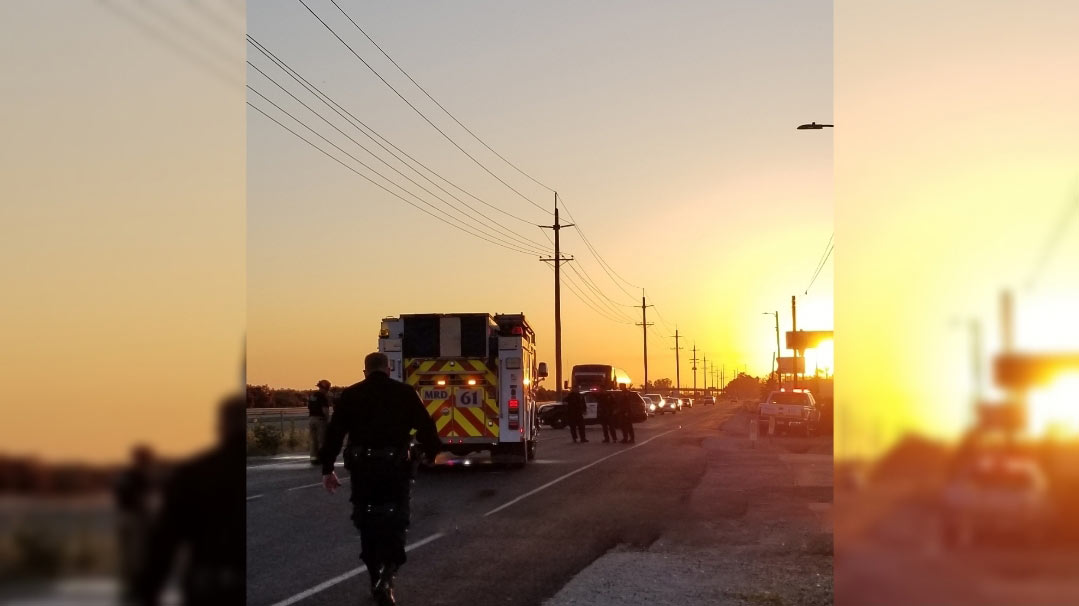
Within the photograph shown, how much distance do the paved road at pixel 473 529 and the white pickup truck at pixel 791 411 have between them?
52.4ft

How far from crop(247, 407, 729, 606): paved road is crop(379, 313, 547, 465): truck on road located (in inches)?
39.2

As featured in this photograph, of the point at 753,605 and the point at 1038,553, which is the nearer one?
the point at 1038,553

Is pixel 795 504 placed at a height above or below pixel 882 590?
below

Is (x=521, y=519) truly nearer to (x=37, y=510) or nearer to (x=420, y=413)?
(x=420, y=413)

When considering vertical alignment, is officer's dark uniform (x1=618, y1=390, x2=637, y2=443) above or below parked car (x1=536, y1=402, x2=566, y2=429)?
above

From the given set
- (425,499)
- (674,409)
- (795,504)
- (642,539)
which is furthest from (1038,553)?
(674,409)

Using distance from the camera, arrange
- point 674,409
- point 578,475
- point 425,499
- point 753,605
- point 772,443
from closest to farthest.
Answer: point 753,605 < point 425,499 < point 578,475 < point 772,443 < point 674,409

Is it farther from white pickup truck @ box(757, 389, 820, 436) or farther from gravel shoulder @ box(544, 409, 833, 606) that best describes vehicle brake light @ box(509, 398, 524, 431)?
white pickup truck @ box(757, 389, 820, 436)

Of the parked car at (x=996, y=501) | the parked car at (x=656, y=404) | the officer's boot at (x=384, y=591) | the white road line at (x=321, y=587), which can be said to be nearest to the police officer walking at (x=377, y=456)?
the officer's boot at (x=384, y=591)

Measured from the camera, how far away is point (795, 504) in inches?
632

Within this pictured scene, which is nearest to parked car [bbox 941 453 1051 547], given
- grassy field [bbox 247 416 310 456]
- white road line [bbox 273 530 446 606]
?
white road line [bbox 273 530 446 606]

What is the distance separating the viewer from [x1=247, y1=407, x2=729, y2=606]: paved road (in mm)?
8883

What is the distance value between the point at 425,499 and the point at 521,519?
3.54 meters

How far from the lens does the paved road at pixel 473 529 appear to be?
8.88 meters
